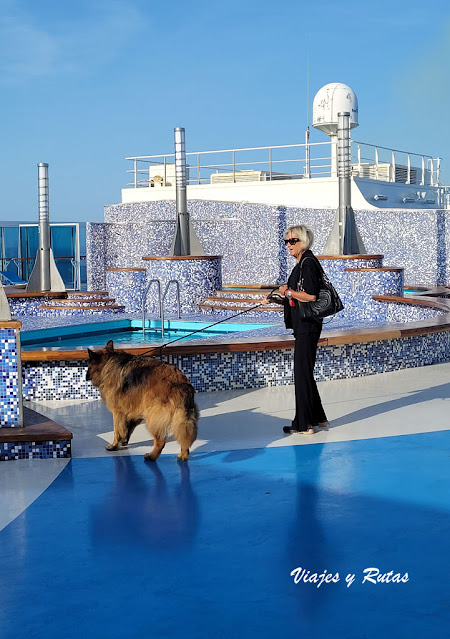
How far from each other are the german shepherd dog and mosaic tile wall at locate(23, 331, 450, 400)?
5.79 ft

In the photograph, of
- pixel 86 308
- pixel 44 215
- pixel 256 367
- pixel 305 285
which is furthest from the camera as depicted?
pixel 44 215

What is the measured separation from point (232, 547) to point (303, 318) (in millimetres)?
2091

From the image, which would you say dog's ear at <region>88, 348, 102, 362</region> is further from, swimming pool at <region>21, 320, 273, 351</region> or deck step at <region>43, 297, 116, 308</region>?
deck step at <region>43, 297, 116, 308</region>

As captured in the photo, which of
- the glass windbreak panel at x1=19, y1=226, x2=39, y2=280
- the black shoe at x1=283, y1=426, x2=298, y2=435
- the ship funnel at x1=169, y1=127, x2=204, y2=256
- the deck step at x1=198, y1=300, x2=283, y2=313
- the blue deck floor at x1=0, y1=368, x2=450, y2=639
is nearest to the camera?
the blue deck floor at x1=0, y1=368, x2=450, y2=639

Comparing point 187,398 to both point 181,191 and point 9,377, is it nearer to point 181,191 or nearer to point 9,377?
point 9,377

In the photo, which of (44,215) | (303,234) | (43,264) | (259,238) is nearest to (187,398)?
(303,234)

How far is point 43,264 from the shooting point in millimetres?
13711

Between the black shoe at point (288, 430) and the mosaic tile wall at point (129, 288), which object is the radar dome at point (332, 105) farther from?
the black shoe at point (288, 430)

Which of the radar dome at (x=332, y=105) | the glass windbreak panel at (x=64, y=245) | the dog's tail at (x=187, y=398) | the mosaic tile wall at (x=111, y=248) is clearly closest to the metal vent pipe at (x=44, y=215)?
the mosaic tile wall at (x=111, y=248)

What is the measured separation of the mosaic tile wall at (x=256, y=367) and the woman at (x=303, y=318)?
1.55 metres

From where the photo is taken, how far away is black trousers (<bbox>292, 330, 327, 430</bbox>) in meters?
5.25

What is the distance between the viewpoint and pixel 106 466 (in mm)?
4664

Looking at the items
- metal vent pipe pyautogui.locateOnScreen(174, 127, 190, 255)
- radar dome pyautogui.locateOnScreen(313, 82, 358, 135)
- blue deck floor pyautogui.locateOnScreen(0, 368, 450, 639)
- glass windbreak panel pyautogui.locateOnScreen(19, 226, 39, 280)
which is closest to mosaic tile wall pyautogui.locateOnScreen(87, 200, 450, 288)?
glass windbreak panel pyautogui.locateOnScreen(19, 226, 39, 280)

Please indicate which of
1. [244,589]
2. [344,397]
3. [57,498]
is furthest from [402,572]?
Result: [344,397]
